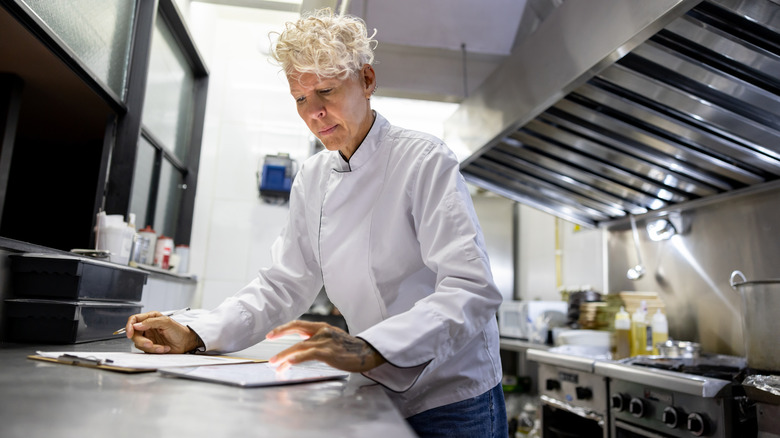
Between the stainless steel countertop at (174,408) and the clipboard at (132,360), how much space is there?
0.02 metres

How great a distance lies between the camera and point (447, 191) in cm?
97

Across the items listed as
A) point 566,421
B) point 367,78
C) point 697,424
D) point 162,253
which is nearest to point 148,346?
point 367,78

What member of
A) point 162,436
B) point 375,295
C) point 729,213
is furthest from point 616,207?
point 162,436

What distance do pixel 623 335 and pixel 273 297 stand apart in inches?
73.7

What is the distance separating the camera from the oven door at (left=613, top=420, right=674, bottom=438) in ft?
6.31

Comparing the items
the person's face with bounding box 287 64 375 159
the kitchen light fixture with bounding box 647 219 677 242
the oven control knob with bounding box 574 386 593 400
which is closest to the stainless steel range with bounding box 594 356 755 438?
the oven control knob with bounding box 574 386 593 400

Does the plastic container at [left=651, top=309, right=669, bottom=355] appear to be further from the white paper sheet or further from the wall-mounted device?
the wall-mounted device

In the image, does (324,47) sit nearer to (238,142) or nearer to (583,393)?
(583,393)

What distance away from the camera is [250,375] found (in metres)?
0.80

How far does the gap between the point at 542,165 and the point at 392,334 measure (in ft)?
5.84

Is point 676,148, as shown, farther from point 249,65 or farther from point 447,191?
point 249,65

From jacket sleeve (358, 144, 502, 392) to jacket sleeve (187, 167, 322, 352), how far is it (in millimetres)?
380

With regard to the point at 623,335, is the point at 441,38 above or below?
above

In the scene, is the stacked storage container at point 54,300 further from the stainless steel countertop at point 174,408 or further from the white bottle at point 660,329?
the white bottle at point 660,329
